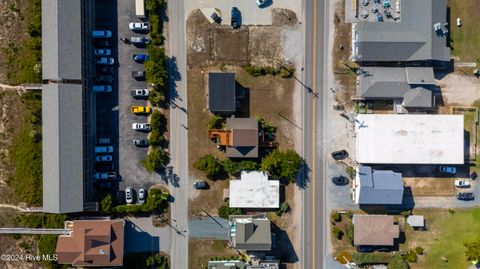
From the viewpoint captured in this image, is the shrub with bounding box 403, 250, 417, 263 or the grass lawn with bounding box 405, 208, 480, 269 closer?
the shrub with bounding box 403, 250, 417, 263

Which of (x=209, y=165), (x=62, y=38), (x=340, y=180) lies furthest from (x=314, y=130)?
(x=62, y=38)

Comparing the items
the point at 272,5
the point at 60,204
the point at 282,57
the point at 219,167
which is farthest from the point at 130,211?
the point at 272,5

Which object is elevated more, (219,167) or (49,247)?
(219,167)

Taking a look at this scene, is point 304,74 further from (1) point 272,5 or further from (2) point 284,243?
(2) point 284,243

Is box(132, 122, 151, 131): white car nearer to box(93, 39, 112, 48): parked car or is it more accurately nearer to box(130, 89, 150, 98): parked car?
box(130, 89, 150, 98): parked car

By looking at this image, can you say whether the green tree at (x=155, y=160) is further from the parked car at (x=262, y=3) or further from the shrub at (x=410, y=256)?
the shrub at (x=410, y=256)

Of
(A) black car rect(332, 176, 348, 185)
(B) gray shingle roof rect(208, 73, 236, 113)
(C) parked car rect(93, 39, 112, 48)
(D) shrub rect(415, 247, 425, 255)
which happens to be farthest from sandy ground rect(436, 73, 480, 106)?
(C) parked car rect(93, 39, 112, 48)

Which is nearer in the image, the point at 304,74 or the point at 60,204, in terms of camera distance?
the point at 60,204

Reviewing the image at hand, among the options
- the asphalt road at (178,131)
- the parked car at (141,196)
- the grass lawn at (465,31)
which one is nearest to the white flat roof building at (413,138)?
the grass lawn at (465,31)
